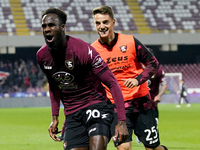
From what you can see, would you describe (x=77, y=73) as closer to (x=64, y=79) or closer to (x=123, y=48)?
(x=64, y=79)

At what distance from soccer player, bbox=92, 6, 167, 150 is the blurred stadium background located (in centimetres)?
2176

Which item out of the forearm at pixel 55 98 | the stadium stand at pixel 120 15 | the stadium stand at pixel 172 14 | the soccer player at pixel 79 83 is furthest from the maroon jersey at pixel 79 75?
the stadium stand at pixel 172 14

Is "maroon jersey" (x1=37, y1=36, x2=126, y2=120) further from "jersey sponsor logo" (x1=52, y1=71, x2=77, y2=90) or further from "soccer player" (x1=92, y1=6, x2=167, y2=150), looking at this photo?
"soccer player" (x1=92, y1=6, x2=167, y2=150)

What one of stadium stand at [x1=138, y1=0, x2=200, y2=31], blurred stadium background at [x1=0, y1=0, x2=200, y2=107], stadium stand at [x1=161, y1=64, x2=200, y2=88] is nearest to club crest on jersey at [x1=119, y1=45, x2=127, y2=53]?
blurred stadium background at [x1=0, y1=0, x2=200, y2=107]

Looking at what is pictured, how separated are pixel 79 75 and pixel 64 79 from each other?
149 mm

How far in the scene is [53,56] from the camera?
4.29 m

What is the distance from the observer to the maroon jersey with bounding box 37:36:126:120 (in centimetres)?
421

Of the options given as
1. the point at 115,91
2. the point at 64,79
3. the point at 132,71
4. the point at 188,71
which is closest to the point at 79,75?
the point at 64,79

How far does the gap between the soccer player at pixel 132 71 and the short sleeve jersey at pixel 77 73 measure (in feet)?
4.04

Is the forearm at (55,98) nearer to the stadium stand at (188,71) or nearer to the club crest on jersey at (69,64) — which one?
the club crest on jersey at (69,64)

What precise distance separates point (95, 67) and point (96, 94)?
328 millimetres

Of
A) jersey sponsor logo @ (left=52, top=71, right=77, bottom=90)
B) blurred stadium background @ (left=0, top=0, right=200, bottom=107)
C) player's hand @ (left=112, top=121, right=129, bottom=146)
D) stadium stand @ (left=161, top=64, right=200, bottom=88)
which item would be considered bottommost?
stadium stand @ (left=161, top=64, right=200, bottom=88)

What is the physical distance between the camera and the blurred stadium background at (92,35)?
2923 cm

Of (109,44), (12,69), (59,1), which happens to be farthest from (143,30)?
(109,44)
